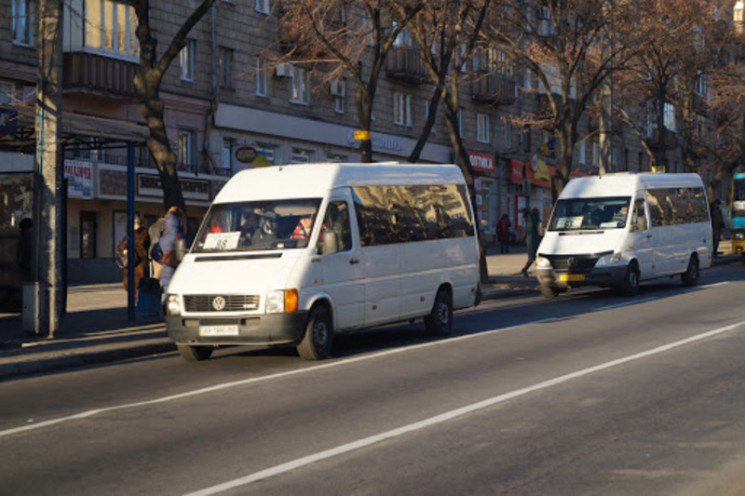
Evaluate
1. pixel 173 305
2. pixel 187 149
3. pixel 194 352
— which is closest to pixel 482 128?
pixel 187 149

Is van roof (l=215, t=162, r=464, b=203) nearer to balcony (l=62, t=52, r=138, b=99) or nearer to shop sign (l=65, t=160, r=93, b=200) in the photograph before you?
balcony (l=62, t=52, r=138, b=99)

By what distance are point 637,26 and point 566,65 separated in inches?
109

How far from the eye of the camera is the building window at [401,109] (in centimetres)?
4650

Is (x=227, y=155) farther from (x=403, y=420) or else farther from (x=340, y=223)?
(x=403, y=420)

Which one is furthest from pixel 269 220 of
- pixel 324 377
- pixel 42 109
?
pixel 42 109

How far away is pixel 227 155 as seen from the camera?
37688 millimetres

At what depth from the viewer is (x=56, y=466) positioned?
7586 millimetres

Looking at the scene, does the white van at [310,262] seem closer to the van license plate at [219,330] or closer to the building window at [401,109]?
the van license plate at [219,330]

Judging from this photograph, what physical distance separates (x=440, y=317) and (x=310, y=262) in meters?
3.49

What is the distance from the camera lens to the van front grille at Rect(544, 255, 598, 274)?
900 inches

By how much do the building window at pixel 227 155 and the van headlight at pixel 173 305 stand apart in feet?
78.9

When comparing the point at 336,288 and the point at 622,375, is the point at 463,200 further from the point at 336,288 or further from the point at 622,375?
the point at 622,375

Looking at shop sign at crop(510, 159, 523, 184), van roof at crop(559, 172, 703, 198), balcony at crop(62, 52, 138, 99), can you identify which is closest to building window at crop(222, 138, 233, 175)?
balcony at crop(62, 52, 138, 99)

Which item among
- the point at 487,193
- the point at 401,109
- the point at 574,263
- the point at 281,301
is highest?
the point at 401,109
